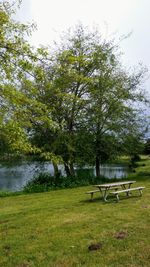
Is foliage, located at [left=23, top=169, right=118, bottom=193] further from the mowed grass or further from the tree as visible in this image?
the mowed grass

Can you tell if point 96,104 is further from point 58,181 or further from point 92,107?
point 58,181

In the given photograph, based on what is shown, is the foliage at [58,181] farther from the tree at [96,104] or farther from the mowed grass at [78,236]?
the mowed grass at [78,236]

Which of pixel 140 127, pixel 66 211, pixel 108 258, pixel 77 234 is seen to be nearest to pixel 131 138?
pixel 140 127

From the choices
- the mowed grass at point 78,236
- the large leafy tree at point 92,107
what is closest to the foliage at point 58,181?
the large leafy tree at point 92,107

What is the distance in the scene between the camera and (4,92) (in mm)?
7336

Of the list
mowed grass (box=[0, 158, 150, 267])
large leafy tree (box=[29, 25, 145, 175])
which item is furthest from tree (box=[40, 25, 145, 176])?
mowed grass (box=[0, 158, 150, 267])

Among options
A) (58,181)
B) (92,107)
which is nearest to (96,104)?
(92,107)

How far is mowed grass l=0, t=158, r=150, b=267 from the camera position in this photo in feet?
21.2

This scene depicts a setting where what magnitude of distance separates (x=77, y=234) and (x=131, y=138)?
15.1 meters

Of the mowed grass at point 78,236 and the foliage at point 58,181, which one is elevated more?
the foliage at point 58,181

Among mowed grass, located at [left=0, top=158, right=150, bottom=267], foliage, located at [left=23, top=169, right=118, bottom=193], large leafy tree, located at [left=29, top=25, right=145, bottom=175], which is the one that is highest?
large leafy tree, located at [left=29, top=25, right=145, bottom=175]

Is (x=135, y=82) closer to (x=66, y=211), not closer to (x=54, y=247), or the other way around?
(x=66, y=211)

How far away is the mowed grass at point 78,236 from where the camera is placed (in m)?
6.45

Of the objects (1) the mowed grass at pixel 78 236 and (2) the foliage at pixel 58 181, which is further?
(2) the foliage at pixel 58 181
